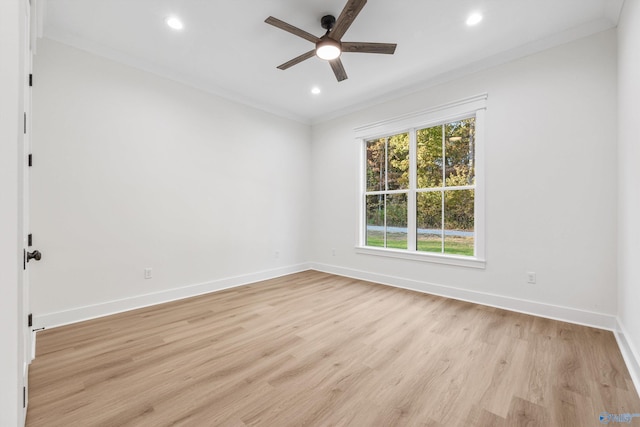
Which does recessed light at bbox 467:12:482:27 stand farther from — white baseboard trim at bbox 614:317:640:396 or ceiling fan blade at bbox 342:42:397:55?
white baseboard trim at bbox 614:317:640:396

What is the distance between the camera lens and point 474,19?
2615mm

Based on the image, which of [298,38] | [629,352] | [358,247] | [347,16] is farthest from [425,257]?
[298,38]

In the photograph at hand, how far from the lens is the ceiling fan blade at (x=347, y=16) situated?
202 cm

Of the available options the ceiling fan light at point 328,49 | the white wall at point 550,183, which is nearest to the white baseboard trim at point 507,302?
the white wall at point 550,183

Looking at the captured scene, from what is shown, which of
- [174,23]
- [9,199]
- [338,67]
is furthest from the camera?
[338,67]

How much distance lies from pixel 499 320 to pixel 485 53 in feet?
9.81

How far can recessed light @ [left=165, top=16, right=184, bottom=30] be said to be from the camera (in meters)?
2.59

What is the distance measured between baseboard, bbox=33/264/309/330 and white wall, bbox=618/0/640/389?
4.11m

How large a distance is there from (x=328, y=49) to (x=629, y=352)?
3.46 metres

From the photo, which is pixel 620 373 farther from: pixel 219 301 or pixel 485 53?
pixel 219 301

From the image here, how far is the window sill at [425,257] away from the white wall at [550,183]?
0.08m

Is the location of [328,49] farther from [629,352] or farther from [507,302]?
[629,352]

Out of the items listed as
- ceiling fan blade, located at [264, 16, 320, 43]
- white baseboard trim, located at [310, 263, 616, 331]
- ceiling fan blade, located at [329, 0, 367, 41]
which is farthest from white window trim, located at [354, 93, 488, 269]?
ceiling fan blade, located at [264, 16, 320, 43]

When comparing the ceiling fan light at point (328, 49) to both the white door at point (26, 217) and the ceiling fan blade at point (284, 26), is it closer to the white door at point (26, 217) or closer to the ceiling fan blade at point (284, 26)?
the ceiling fan blade at point (284, 26)
